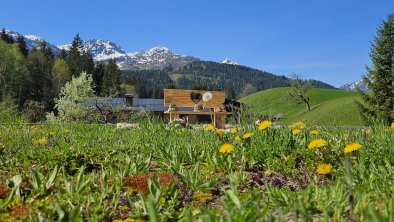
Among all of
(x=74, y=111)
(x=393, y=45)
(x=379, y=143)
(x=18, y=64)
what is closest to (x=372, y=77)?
(x=393, y=45)

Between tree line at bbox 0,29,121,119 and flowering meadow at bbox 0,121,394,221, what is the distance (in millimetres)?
66255

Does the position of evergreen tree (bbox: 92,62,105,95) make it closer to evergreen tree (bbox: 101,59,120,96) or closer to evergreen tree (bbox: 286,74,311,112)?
evergreen tree (bbox: 101,59,120,96)

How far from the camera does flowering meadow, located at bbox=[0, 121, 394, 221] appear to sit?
2551 mm

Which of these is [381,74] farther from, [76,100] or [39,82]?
[39,82]

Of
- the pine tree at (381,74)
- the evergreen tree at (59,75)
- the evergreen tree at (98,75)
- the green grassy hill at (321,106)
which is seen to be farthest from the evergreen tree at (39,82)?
the pine tree at (381,74)

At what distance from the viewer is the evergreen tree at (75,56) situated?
103 m

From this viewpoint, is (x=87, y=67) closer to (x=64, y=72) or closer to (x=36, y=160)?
(x=64, y=72)

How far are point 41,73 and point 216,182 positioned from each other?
320 feet

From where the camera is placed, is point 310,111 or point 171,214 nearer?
point 171,214

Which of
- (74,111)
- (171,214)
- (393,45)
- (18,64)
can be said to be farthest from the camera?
(18,64)

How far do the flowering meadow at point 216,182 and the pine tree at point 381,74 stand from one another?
132ft

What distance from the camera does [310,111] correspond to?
295 ft

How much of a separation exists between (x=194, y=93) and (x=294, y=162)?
18321mm

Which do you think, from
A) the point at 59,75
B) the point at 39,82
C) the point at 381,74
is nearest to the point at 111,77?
the point at 59,75
